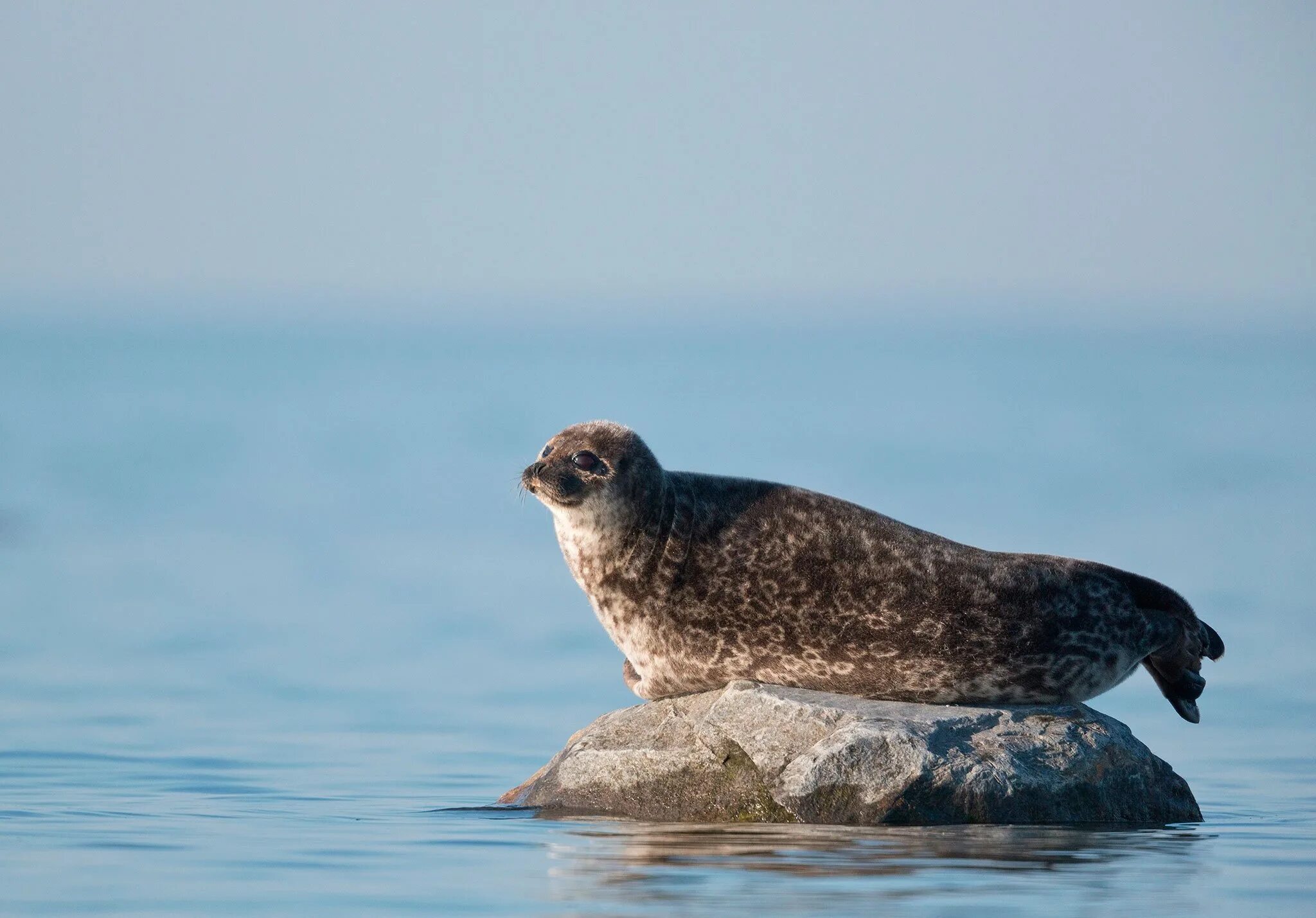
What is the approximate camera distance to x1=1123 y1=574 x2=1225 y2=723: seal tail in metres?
11.7

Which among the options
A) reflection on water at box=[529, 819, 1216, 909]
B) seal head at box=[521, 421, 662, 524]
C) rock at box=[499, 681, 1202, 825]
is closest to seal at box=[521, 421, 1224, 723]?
seal head at box=[521, 421, 662, 524]

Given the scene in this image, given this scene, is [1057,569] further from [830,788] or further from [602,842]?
[602,842]

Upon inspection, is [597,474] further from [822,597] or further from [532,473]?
[822,597]

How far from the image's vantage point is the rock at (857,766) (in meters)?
10.4

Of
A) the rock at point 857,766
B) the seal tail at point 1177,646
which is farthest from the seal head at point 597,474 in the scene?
the seal tail at point 1177,646

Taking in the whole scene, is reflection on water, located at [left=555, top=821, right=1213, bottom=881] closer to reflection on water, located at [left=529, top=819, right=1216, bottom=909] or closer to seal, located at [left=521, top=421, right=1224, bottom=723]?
reflection on water, located at [left=529, top=819, right=1216, bottom=909]

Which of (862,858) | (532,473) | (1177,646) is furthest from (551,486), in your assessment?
(1177,646)

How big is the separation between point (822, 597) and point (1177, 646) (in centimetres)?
217

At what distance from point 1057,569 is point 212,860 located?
16.2 feet

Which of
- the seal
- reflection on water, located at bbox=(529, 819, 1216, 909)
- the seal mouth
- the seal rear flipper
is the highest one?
the seal mouth

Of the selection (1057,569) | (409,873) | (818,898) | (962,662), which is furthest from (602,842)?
(1057,569)

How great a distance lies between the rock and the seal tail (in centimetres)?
69

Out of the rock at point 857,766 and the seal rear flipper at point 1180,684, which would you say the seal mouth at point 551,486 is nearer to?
the rock at point 857,766

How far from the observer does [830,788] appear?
34.1 ft
